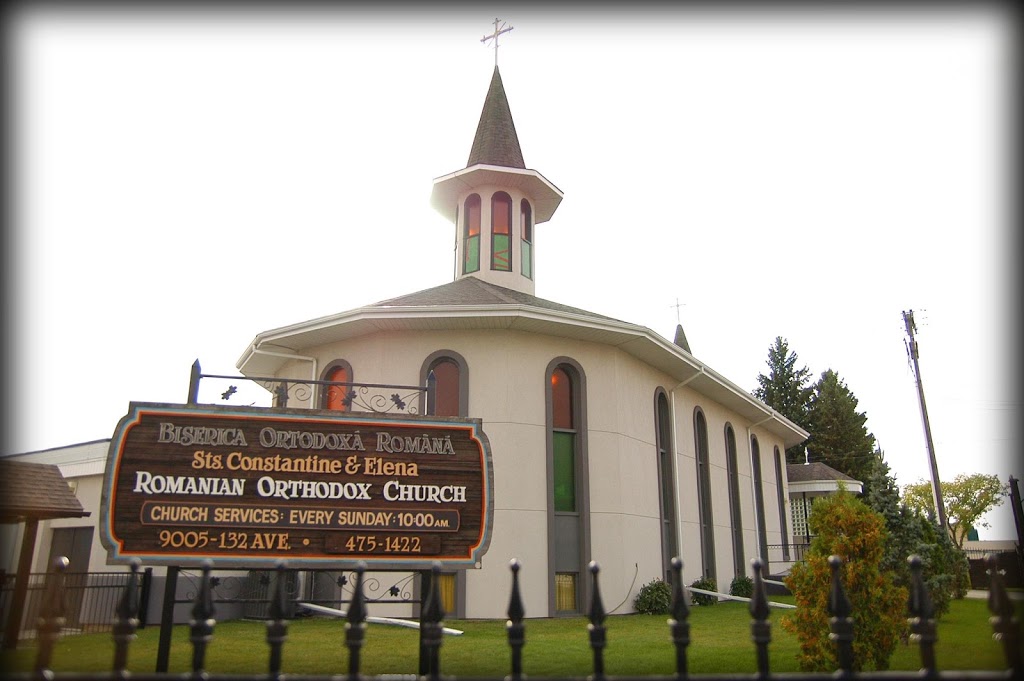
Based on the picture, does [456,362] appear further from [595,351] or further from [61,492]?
[61,492]

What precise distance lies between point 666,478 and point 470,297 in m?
7.14

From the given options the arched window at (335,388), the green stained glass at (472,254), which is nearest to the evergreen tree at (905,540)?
the arched window at (335,388)

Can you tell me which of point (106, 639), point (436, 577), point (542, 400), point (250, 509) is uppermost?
point (542, 400)

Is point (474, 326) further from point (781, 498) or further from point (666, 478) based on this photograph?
point (781, 498)

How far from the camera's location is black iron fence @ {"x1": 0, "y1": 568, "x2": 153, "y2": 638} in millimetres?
11547

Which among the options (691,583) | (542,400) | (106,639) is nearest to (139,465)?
(106,639)

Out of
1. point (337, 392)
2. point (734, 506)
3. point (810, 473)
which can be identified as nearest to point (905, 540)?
point (337, 392)

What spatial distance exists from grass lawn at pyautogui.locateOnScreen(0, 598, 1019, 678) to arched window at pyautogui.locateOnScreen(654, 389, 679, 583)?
15.1 ft

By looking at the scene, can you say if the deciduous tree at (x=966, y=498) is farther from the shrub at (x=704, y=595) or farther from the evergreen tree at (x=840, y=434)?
the shrub at (x=704, y=595)

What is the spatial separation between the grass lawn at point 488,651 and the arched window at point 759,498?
12778mm

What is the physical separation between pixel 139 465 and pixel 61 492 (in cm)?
601

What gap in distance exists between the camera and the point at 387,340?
1528 centimetres

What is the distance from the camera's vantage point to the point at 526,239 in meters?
20.6

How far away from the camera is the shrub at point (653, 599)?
15.1 metres
